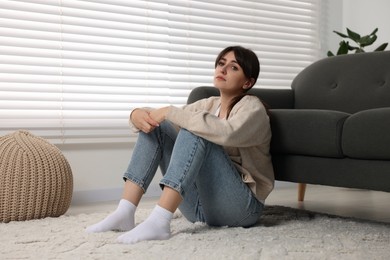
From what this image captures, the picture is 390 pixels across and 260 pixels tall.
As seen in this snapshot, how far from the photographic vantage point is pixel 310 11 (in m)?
4.27

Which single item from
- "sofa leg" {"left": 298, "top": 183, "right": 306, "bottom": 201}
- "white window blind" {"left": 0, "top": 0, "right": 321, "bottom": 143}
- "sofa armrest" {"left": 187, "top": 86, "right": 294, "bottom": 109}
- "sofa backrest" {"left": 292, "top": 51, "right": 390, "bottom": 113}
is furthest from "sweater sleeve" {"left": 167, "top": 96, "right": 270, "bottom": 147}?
"white window blind" {"left": 0, "top": 0, "right": 321, "bottom": 143}

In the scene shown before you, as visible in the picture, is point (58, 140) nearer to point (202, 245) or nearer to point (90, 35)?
point (90, 35)

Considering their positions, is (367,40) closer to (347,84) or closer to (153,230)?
(347,84)

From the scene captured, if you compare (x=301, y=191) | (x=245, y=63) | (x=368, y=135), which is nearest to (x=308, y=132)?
(x=368, y=135)

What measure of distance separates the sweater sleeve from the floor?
2.91ft

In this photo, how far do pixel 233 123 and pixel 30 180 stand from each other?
99cm

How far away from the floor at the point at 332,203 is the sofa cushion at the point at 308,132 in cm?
62

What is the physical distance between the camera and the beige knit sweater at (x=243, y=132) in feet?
5.90

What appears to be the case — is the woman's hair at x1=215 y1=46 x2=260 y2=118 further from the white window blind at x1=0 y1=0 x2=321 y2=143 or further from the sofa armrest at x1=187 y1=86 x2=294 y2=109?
the white window blind at x1=0 y1=0 x2=321 y2=143

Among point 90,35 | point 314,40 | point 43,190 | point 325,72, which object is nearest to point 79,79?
point 90,35

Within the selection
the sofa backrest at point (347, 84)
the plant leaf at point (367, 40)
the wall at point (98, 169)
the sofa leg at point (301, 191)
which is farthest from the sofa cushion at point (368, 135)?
the plant leaf at point (367, 40)

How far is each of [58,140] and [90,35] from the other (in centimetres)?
64

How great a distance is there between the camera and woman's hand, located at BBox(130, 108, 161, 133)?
1.94 metres

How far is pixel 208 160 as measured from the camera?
74.1 inches
